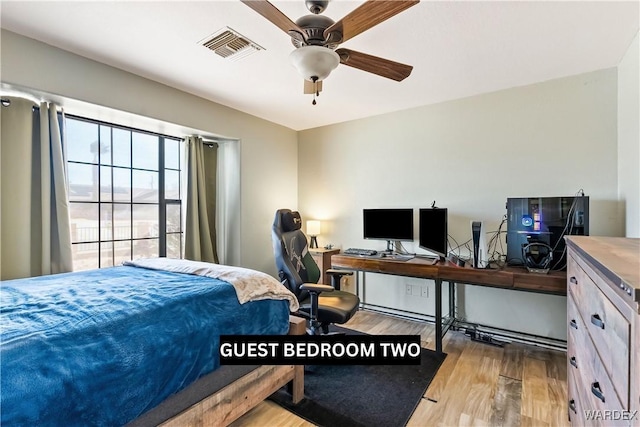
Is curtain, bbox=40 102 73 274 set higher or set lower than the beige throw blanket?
higher

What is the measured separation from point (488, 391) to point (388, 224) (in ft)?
5.82

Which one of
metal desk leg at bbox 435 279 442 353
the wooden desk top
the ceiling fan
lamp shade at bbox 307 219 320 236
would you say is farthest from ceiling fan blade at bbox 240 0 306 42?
lamp shade at bbox 307 219 320 236

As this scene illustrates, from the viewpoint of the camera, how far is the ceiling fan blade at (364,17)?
126cm

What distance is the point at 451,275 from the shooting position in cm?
258

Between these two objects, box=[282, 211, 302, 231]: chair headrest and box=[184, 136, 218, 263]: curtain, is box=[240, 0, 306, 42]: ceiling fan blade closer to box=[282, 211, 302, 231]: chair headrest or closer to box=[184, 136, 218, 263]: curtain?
box=[282, 211, 302, 231]: chair headrest

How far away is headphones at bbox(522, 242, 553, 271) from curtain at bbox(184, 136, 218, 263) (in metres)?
3.09

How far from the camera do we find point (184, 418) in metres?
1.31

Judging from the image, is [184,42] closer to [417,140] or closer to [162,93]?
[162,93]

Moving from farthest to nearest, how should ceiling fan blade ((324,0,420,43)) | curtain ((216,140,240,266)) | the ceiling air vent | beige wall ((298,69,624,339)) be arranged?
curtain ((216,140,240,266)) < beige wall ((298,69,624,339)) < the ceiling air vent < ceiling fan blade ((324,0,420,43))

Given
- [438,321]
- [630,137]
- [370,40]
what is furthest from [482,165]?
[370,40]

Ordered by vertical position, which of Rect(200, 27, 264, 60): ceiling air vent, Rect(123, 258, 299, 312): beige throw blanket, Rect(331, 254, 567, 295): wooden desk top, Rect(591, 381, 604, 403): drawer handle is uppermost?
Rect(200, 27, 264, 60): ceiling air vent

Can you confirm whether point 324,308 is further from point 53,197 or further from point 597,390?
point 53,197

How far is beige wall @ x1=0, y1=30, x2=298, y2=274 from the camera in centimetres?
206

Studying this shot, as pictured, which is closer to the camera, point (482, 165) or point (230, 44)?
point (230, 44)
